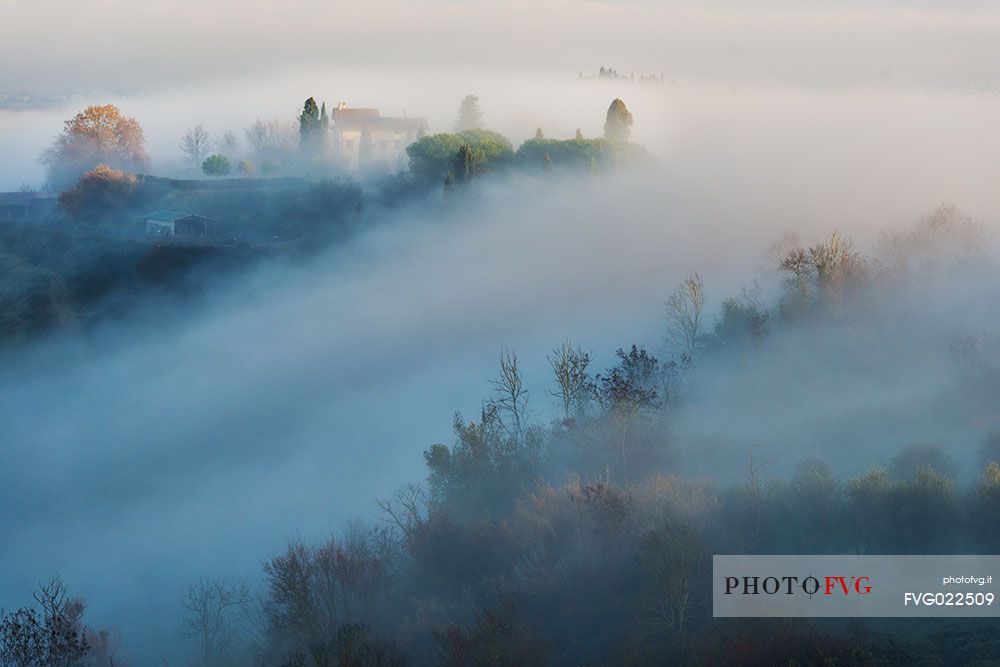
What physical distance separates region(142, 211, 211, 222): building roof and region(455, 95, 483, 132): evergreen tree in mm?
26245

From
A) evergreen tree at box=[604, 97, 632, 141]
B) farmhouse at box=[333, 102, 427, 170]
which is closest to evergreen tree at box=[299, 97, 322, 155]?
farmhouse at box=[333, 102, 427, 170]

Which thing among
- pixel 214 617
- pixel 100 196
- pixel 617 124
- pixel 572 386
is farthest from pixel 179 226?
pixel 214 617

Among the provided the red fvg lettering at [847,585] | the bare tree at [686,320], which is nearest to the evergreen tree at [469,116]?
the bare tree at [686,320]

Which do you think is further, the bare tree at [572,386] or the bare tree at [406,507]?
the bare tree at [572,386]

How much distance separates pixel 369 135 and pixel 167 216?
2058 centimetres

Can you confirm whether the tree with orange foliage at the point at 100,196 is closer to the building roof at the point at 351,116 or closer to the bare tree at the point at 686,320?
the building roof at the point at 351,116

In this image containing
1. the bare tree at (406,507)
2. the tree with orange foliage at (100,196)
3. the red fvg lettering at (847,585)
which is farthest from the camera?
the tree with orange foliage at (100,196)

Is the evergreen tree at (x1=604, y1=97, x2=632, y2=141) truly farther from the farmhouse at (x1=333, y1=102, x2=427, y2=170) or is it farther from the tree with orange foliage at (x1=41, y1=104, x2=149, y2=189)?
the tree with orange foliage at (x1=41, y1=104, x2=149, y2=189)

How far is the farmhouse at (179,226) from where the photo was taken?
6119cm

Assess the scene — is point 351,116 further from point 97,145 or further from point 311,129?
point 97,145

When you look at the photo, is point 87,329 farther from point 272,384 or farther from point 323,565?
point 323,565

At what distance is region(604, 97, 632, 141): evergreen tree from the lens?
71438mm

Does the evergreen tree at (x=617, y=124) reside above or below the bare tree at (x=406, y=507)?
above

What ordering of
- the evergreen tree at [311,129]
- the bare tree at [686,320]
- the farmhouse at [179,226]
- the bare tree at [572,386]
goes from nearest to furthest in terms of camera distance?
the bare tree at [572,386]
the bare tree at [686,320]
the farmhouse at [179,226]
the evergreen tree at [311,129]
